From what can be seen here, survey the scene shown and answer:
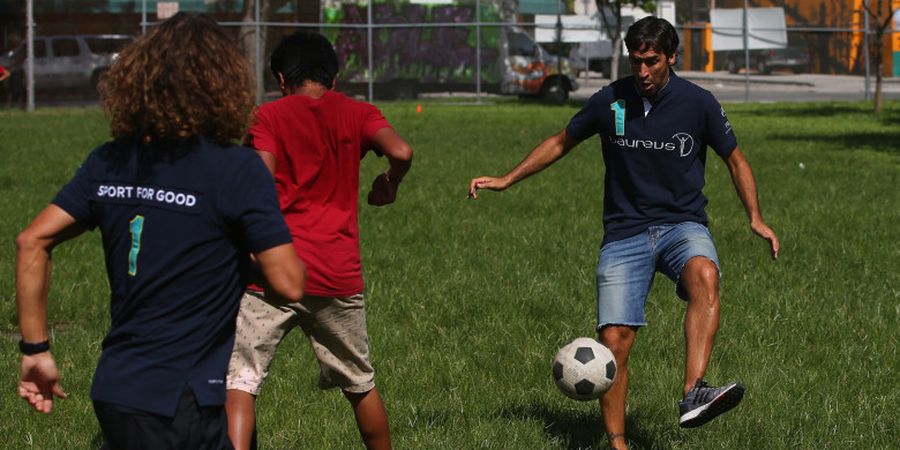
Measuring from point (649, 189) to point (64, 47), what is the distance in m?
31.8

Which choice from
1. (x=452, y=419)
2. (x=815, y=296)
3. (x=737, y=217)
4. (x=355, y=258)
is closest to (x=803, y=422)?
(x=452, y=419)

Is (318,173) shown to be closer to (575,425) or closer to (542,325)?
(575,425)

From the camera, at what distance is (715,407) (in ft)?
17.2

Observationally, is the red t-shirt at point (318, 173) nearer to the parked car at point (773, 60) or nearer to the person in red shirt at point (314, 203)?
the person in red shirt at point (314, 203)

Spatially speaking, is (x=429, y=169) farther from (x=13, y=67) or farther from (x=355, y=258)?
(x=13, y=67)

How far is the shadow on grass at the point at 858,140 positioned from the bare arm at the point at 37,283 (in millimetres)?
18141

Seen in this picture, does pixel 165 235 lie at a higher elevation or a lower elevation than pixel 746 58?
lower

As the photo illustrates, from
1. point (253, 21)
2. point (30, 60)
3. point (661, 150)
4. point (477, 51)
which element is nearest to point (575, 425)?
point (661, 150)

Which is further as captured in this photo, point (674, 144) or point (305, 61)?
point (674, 144)

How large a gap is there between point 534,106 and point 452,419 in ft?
94.7

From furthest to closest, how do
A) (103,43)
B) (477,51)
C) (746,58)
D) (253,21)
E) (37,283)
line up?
(746,58), (477,51), (253,21), (103,43), (37,283)

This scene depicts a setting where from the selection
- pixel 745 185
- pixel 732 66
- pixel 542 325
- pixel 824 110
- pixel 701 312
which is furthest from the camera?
pixel 732 66

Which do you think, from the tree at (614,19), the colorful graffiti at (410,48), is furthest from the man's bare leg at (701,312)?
the colorful graffiti at (410,48)

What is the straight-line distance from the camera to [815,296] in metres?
8.98
